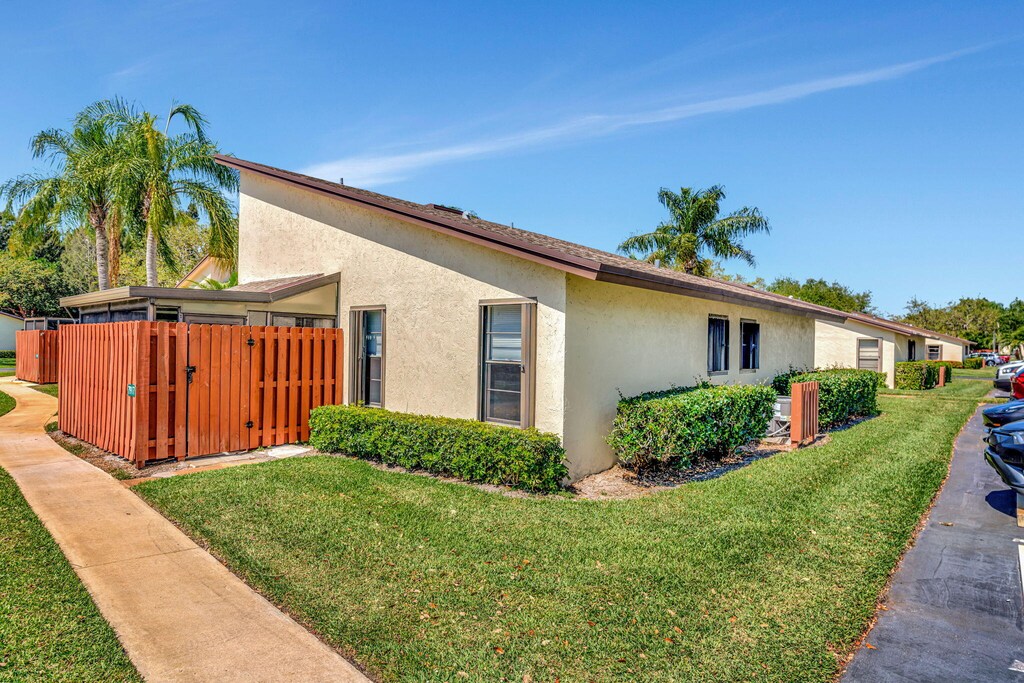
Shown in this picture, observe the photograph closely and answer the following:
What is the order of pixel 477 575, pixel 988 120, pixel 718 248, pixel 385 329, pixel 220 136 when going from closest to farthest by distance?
pixel 477 575 → pixel 385 329 → pixel 988 120 → pixel 220 136 → pixel 718 248

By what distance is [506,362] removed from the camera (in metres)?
8.16

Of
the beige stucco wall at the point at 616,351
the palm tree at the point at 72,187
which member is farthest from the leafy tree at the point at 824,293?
the palm tree at the point at 72,187

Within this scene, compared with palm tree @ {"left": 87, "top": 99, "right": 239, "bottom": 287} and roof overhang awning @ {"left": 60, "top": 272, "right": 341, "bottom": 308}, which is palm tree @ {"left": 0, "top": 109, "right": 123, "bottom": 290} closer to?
palm tree @ {"left": 87, "top": 99, "right": 239, "bottom": 287}

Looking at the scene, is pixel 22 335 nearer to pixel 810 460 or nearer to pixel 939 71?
pixel 810 460

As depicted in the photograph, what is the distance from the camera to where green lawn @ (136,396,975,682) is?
3537 mm

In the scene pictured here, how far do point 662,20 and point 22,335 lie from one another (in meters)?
26.7

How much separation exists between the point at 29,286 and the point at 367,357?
151ft

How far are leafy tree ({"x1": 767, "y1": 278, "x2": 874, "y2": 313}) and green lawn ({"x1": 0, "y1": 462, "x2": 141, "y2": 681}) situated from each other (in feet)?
196

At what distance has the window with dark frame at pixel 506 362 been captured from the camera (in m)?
7.75

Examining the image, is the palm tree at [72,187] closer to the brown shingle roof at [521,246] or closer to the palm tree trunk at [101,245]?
the palm tree trunk at [101,245]

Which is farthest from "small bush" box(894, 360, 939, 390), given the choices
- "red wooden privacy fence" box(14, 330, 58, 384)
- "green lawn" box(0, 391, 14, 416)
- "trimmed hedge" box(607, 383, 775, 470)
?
"red wooden privacy fence" box(14, 330, 58, 384)

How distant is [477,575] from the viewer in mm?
4645

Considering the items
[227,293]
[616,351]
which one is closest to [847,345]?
[616,351]

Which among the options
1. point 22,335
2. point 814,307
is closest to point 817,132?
point 814,307
